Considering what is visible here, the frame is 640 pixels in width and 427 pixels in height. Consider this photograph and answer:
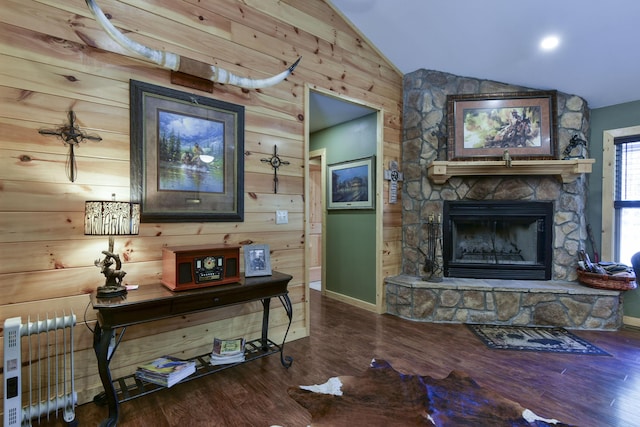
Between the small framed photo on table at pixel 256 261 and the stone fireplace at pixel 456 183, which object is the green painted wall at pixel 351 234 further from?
the small framed photo on table at pixel 256 261

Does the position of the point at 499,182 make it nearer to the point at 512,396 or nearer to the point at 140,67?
the point at 512,396

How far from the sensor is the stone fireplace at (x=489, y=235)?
120 inches

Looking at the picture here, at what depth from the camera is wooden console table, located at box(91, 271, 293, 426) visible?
156 centimetres

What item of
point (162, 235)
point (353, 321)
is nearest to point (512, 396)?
point (353, 321)

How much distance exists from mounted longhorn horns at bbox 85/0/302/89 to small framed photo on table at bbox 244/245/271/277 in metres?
1.24

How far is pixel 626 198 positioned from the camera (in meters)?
3.25

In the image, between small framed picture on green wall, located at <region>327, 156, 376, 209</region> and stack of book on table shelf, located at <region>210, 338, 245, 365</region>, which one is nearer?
stack of book on table shelf, located at <region>210, 338, 245, 365</region>

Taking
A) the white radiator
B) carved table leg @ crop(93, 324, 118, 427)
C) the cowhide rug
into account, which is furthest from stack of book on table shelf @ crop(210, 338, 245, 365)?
the white radiator

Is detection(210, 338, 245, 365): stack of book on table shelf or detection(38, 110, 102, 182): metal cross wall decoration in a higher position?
detection(38, 110, 102, 182): metal cross wall decoration

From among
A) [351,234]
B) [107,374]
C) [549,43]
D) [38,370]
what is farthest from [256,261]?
[549,43]

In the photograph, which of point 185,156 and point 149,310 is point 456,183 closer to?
point 185,156

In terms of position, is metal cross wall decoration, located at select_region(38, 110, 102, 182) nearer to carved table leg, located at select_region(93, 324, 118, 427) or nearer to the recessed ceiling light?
carved table leg, located at select_region(93, 324, 118, 427)

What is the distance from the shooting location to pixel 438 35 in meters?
3.02

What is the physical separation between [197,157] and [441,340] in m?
2.62
